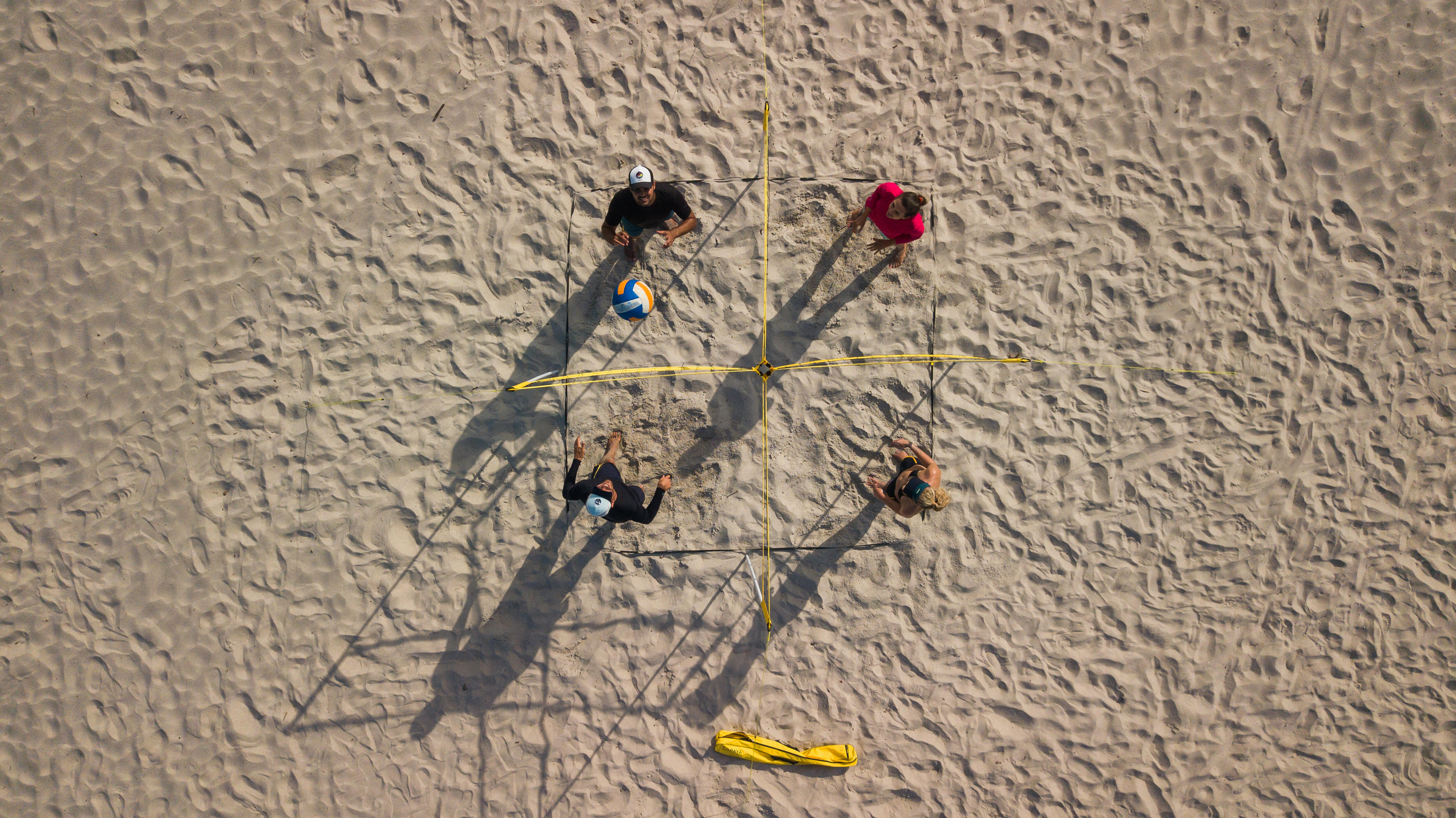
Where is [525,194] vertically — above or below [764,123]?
below

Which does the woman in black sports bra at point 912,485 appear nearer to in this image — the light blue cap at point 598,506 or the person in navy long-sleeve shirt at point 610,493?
the person in navy long-sleeve shirt at point 610,493

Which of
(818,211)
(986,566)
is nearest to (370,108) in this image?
(818,211)

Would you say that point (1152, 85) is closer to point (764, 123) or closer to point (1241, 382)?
point (1241, 382)

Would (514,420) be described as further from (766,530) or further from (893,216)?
(893,216)

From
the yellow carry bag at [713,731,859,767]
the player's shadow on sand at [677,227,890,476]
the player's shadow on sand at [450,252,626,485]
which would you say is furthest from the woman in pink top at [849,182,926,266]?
the yellow carry bag at [713,731,859,767]

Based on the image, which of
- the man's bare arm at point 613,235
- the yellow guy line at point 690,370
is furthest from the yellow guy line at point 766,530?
the man's bare arm at point 613,235

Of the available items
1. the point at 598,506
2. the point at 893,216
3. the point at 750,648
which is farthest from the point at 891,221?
the point at 750,648
